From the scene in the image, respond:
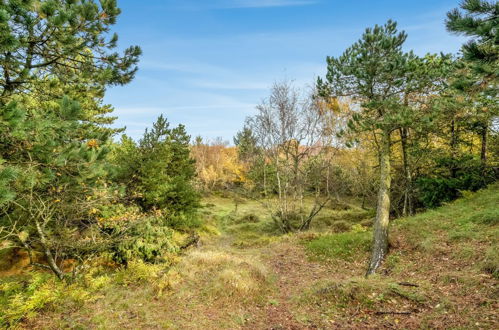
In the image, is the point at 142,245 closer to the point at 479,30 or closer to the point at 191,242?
the point at 191,242

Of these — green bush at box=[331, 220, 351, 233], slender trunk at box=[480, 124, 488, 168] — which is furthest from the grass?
green bush at box=[331, 220, 351, 233]

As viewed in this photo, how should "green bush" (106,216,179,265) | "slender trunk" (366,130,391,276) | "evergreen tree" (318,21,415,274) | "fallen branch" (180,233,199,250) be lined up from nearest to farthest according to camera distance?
"evergreen tree" (318,21,415,274) → "green bush" (106,216,179,265) → "slender trunk" (366,130,391,276) → "fallen branch" (180,233,199,250)

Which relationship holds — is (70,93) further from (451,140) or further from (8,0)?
(451,140)

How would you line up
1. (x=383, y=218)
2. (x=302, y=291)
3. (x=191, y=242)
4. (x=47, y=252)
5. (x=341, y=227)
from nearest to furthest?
1. (x=47, y=252)
2. (x=302, y=291)
3. (x=383, y=218)
4. (x=191, y=242)
5. (x=341, y=227)

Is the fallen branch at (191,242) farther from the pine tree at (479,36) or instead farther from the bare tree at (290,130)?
the pine tree at (479,36)

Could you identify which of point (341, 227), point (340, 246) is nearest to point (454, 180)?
point (341, 227)

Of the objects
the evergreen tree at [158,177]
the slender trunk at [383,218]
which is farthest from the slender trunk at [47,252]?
the slender trunk at [383,218]

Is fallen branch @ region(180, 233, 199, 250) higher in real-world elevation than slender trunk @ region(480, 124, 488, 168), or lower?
lower

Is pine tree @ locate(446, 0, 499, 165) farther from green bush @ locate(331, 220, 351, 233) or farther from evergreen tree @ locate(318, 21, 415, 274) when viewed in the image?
green bush @ locate(331, 220, 351, 233)

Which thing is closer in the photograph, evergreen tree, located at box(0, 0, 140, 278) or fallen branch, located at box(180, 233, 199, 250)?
evergreen tree, located at box(0, 0, 140, 278)

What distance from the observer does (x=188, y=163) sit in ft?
59.4

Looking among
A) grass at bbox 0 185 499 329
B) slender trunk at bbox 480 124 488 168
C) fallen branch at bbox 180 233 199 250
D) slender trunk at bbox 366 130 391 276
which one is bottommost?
fallen branch at bbox 180 233 199 250

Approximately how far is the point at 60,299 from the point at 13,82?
447cm

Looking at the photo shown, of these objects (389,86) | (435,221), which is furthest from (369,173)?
(389,86)
